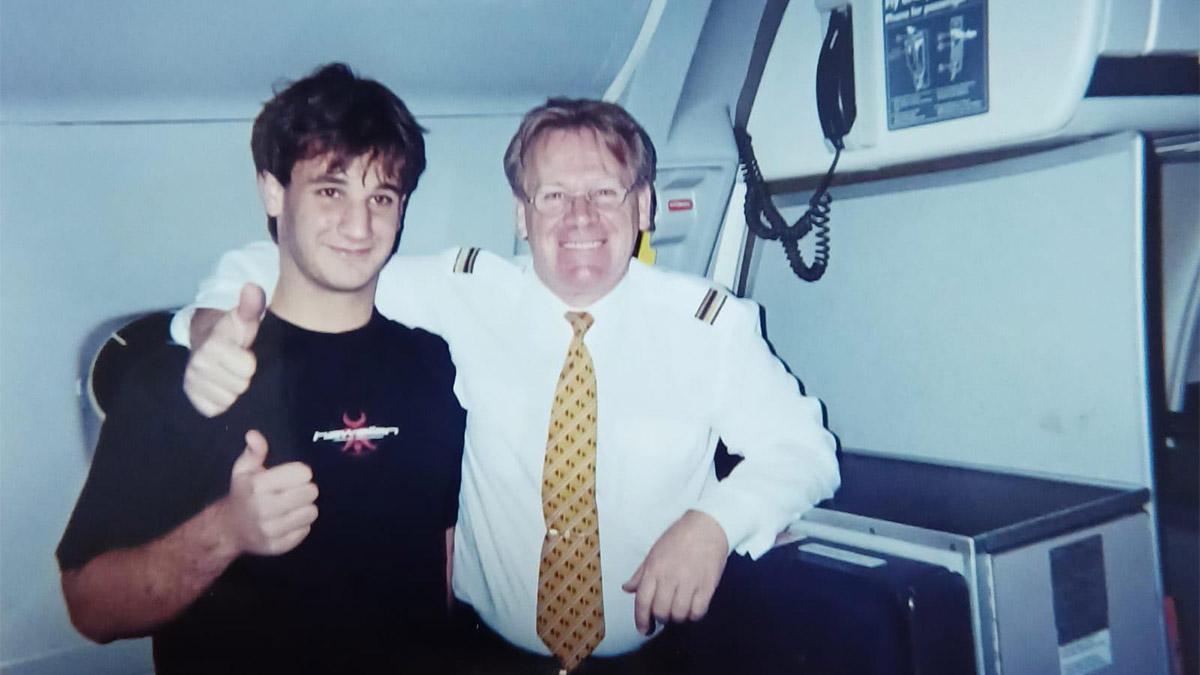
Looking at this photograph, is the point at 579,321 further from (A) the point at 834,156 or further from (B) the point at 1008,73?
(B) the point at 1008,73

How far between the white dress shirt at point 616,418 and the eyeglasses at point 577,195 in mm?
136

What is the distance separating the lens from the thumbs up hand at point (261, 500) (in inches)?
44.8

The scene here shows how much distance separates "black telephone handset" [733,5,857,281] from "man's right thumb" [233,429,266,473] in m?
1.07

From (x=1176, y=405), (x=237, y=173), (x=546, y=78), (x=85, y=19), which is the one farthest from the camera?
(x=1176, y=405)

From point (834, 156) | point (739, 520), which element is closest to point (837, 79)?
point (834, 156)

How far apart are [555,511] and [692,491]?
0.24m

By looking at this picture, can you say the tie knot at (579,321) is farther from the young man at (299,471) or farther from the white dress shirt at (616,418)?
the young man at (299,471)

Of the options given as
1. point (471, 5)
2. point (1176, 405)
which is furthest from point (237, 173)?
point (1176, 405)

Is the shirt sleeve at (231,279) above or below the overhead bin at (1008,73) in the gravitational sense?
below

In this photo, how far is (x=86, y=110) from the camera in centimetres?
117

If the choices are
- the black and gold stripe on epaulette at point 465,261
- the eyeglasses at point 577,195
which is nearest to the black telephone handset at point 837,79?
the eyeglasses at point 577,195

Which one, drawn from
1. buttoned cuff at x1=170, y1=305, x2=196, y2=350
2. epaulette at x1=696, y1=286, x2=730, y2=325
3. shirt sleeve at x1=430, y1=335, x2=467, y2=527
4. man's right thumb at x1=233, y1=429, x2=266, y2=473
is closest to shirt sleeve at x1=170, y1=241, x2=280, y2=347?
buttoned cuff at x1=170, y1=305, x2=196, y2=350

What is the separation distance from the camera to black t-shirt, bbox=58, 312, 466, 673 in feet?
3.77

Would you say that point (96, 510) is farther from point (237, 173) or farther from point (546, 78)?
point (546, 78)
